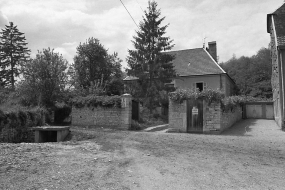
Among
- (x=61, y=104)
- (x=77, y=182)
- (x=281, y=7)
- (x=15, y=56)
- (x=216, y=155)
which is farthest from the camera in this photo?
(x=15, y=56)

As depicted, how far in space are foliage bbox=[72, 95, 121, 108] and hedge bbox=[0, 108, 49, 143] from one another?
3182 millimetres

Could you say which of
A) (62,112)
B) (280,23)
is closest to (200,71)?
(280,23)

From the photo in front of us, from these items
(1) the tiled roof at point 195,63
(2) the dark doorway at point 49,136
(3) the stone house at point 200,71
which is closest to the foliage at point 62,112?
(2) the dark doorway at point 49,136

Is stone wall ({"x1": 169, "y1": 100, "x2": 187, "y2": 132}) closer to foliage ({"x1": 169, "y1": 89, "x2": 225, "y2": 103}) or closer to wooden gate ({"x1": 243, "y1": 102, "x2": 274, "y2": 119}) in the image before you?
foliage ({"x1": 169, "y1": 89, "x2": 225, "y2": 103})

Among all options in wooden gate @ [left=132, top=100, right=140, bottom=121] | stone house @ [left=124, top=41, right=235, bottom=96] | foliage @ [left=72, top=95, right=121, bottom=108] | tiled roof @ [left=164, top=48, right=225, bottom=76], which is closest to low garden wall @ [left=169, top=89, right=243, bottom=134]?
foliage @ [left=72, top=95, right=121, bottom=108]

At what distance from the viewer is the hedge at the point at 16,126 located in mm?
11117

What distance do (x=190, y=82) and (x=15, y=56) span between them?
27.3 metres

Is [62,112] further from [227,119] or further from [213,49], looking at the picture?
[213,49]

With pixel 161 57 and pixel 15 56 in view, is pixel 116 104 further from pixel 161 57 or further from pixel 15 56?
pixel 15 56

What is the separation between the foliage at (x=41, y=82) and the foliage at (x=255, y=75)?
30.6 metres

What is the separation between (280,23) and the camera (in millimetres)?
15141

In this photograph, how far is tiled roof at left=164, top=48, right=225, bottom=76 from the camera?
26.3 m

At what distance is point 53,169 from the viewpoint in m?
5.33

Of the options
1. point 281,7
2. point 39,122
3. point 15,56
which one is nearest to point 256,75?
point 281,7
